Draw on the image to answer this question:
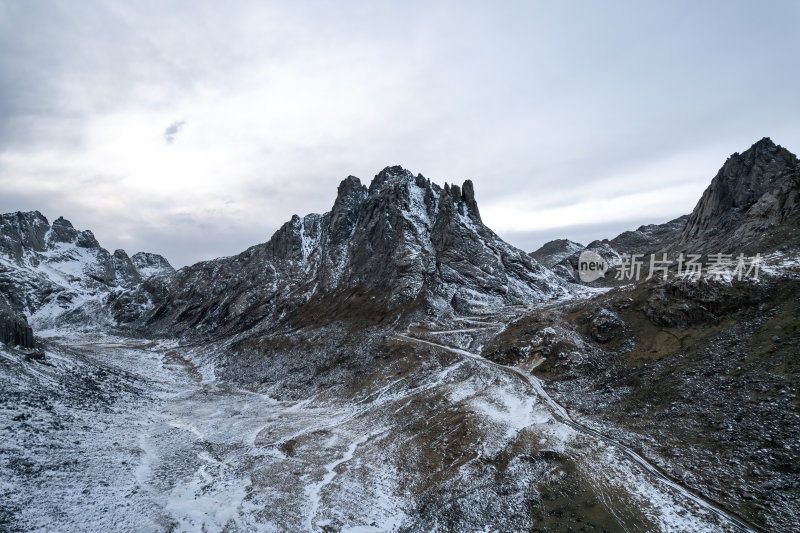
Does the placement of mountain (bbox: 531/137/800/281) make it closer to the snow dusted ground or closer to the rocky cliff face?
the rocky cliff face

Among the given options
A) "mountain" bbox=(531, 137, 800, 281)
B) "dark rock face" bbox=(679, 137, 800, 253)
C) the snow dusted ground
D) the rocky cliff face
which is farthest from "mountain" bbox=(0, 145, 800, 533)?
the rocky cliff face

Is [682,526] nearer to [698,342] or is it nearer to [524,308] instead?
[698,342]

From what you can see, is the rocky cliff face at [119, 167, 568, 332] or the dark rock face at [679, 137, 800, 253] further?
the rocky cliff face at [119, 167, 568, 332]

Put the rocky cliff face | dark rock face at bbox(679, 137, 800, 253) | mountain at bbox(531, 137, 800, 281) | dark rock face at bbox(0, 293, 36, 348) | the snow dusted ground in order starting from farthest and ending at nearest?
the rocky cliff face < dark rock face at bbox(679, 137, 800, 253) < mountain at bbox(531, 137, 800, 281) < dark rock face at bbox(0, 293, 36, 348) < the snow dusted ground

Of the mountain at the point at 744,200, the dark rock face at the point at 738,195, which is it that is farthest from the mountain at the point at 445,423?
the dark rock face at the point at 738,195

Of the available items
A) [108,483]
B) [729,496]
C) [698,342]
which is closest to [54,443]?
[108,483]

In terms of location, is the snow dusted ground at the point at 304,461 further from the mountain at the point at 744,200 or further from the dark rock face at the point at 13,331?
the mountain at the point at 744,200

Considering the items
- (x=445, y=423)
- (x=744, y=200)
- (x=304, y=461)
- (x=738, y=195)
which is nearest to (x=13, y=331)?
(x=304, y=461)
